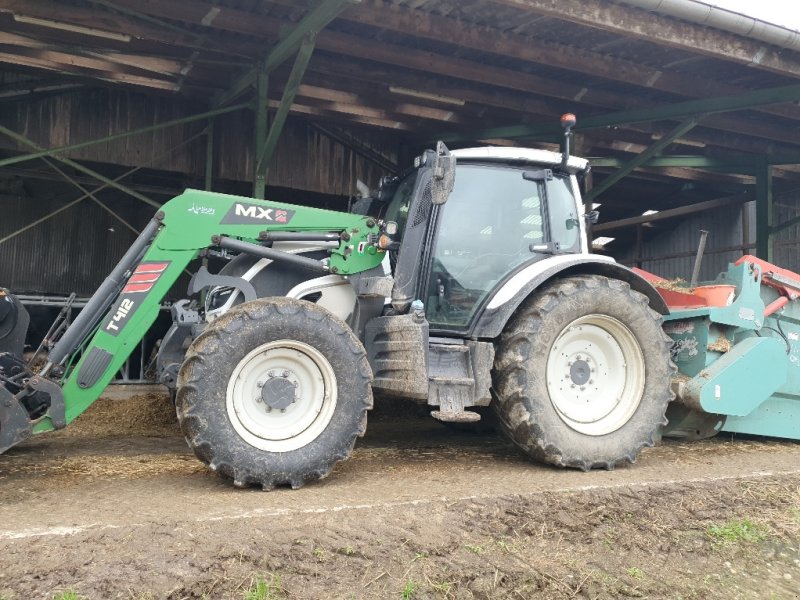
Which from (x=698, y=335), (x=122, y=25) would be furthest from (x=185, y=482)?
(x=122, y=25)

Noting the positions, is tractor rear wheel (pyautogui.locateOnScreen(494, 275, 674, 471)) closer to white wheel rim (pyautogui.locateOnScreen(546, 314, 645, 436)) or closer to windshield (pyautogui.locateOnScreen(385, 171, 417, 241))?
white wheel rim (pyautogui.locateOnScreen(546, 314, 645, 436))

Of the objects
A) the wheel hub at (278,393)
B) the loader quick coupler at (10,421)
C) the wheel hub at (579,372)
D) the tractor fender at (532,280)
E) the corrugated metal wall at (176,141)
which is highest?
the corrugated metal wall at (176,141)

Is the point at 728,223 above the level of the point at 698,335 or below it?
above

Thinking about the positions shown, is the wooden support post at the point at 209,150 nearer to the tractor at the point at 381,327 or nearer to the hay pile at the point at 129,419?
the hay pile at the point at 129,419

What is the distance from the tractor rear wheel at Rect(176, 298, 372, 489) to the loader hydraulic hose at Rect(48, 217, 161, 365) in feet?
2.43

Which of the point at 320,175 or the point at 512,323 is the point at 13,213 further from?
the point at 512,323

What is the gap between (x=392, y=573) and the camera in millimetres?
3082

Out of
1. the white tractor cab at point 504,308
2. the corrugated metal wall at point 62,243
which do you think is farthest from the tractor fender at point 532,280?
the corrugated metal wall at point 62,243

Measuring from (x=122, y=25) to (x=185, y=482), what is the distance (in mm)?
4692

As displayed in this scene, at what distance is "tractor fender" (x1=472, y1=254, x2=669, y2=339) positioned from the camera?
4.48m

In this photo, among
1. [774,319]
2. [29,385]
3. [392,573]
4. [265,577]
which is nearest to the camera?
[265,577]

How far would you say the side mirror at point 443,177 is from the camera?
453 cm

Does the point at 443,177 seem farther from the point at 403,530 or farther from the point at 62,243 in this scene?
the point at 62,243

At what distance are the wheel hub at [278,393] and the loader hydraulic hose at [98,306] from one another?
114 centimetres
